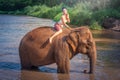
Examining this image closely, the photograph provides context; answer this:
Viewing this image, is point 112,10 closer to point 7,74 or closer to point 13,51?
point 13,51

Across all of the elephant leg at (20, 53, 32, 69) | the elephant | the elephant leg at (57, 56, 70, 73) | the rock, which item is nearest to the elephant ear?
the elephant

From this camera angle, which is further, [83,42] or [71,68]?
[71,68]

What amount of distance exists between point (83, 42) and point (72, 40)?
345 mm

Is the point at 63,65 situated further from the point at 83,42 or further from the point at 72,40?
the point at 83,42

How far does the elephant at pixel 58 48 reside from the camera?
11633 mm

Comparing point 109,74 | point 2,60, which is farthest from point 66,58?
point 2,60

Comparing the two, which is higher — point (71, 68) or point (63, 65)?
point (63, 65)

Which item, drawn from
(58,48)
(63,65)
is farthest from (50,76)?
(58,48)

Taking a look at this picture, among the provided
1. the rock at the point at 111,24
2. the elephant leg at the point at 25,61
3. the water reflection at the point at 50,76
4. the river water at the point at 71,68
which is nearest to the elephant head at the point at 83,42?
the water reflection at the point at 50,76

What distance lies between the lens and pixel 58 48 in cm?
1179

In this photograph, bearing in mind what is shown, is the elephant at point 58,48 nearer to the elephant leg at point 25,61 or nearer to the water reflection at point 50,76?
the elephant leg at point 25,61

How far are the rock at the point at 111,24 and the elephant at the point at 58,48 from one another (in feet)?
58.8

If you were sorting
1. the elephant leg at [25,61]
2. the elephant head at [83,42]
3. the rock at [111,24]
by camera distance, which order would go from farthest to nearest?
the rock at [111,24]
the elephant leg at [25,61]
the elephant head at [83,42]

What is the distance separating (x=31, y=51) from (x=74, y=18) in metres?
25.2
